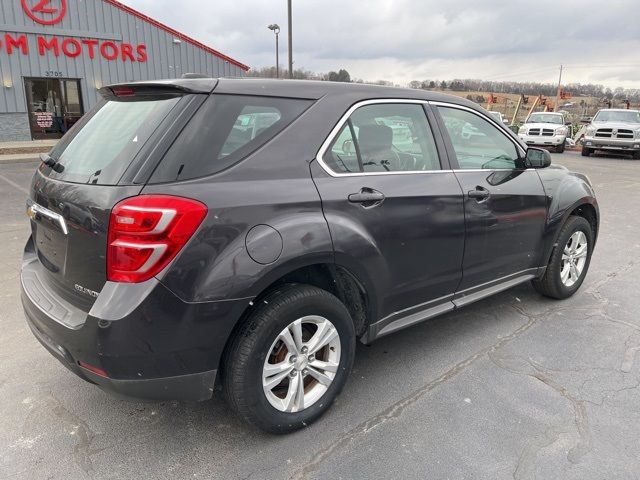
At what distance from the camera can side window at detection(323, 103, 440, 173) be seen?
8.93ft

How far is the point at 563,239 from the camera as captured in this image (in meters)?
4.19

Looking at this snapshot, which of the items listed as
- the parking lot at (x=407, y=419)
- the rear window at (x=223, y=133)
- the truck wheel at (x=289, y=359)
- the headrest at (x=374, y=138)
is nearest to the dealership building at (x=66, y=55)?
the headrest at (x=374, y=138)

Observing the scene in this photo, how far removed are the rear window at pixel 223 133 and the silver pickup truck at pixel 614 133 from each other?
67.4 feet

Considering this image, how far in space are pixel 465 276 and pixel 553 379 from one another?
0.83m

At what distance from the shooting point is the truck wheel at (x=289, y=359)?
2326 millimetres

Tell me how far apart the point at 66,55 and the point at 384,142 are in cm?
1911

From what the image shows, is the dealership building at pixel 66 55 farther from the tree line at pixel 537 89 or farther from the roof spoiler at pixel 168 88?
the tree line at pixel 537 89

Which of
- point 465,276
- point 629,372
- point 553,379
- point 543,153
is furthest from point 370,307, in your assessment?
point 543,153

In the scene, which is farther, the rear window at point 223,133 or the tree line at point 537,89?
the tree line at point 537,89

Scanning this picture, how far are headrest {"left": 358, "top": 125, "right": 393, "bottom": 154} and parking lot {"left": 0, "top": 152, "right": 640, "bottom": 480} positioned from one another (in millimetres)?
1422

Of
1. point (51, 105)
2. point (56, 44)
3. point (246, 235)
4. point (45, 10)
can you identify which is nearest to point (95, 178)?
point (246, 235)

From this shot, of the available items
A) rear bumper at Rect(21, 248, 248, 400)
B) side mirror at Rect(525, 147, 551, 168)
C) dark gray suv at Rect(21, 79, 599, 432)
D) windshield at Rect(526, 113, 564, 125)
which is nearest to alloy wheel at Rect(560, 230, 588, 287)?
side mirror at Rect(525, 147, 551, 168)

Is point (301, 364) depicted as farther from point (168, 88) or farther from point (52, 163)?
point (52, 163)

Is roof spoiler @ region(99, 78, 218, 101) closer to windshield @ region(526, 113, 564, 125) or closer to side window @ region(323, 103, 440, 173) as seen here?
side window @ region(323, 103, 440, 173)
